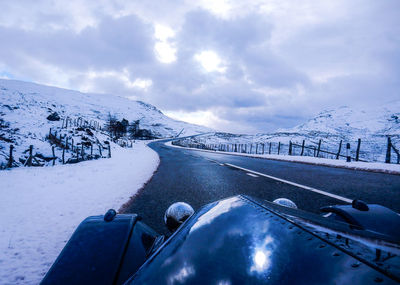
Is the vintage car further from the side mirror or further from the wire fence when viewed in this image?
the wire fence

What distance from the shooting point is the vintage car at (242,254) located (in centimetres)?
66

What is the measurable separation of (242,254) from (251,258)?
0.04 metres

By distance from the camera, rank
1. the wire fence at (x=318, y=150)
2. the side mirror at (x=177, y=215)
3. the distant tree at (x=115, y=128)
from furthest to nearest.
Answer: the distant tree at (x=115, y=128), the wire fence at (x=318, y=150), the side mirror at (x=177, y=215)

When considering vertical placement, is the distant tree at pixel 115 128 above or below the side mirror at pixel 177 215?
above

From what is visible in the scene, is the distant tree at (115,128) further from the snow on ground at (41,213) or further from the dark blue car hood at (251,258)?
the dark blue car hood at (251,258)

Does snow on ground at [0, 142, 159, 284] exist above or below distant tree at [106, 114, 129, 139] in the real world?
below

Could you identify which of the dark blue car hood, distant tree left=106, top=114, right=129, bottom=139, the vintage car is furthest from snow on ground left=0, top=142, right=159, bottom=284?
distant tree left=106, top=114, right=129, bottom=139

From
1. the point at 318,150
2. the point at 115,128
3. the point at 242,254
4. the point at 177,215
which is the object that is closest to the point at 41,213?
the point at 177,215

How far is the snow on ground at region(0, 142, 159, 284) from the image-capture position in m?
1.96

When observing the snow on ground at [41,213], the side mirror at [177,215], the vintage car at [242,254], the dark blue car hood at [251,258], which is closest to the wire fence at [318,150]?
the side mirror at [177,215]

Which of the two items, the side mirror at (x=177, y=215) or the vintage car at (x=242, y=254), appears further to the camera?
the side mirror at (x=177, y=215)

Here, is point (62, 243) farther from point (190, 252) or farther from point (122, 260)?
point (190, 252)

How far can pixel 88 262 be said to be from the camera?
1.31 m

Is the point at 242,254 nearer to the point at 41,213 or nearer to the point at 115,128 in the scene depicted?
the point at 41,213
